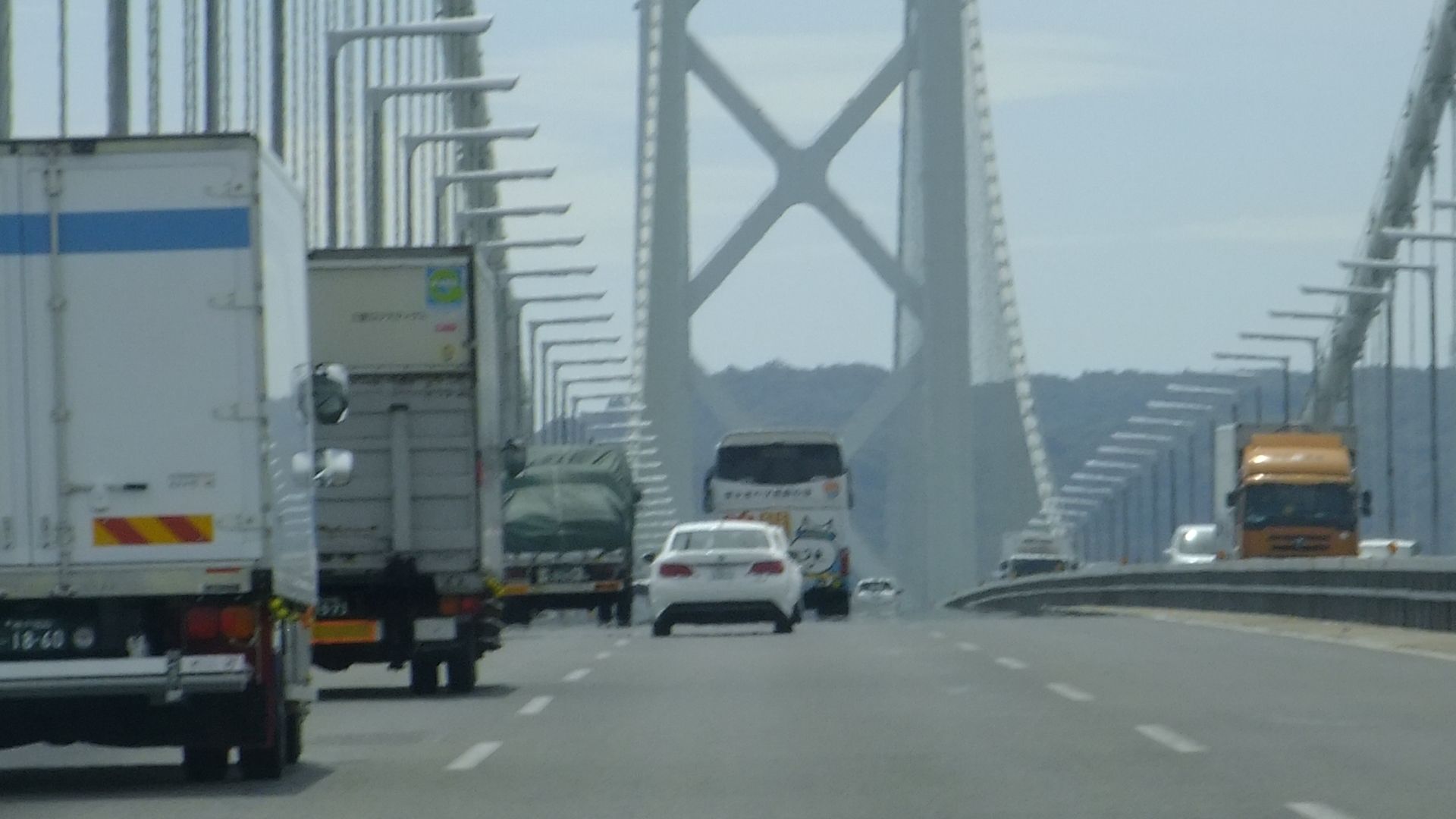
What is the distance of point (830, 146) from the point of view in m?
63.6

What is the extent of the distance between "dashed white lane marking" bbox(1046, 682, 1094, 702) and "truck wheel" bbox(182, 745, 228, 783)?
17.8ft

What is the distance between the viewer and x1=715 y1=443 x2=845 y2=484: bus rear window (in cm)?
4550

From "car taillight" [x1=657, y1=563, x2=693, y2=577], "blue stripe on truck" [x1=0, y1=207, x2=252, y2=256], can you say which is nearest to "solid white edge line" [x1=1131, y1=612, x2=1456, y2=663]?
"car taillight" [x1=657, y1=563, x2=693, y2=577]

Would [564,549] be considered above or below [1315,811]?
below

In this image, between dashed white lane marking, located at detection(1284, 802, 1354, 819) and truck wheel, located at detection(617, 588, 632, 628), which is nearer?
dashed white lane marking, located at detection(1284, 802, 1354, 819)

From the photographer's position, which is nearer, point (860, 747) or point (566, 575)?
point (860, 747)

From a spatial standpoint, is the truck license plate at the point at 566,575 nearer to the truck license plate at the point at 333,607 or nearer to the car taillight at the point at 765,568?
the car taillight at the point at 765,568

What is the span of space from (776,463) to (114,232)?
34718 millimetres

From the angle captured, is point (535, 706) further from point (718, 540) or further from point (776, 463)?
point (776, 463)

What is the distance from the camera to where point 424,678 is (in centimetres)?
1869

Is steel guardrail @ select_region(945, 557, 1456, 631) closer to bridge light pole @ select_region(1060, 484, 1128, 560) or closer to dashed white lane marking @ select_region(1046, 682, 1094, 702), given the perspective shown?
dashed white lane marking @ select_region(1046, 682, 1094, 702)

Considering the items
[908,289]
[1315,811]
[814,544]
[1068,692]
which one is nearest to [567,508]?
[814,544]

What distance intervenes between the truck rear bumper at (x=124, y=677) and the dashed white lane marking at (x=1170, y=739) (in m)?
3.84

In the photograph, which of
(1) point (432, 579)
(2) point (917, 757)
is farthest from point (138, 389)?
(1) point (432, 579)
